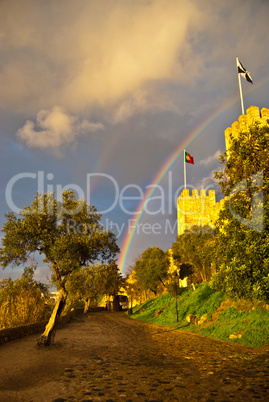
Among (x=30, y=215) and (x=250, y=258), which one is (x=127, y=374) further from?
(x=30, y=215)

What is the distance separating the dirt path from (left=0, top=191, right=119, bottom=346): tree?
4.04 metres

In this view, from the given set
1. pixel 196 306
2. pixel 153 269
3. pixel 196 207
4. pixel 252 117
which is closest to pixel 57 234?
pixel 196 306

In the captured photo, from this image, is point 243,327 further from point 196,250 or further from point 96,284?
point 96,284

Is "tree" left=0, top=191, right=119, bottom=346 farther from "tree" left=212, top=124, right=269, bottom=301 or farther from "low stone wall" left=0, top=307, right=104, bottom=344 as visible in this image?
"tree" left=212, top=124, right=269, bottom=301

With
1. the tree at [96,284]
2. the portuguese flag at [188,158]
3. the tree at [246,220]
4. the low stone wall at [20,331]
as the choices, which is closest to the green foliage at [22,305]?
the low stone wall at [20,331]

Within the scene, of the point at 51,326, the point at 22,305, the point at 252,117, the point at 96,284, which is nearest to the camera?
the point at 51,326

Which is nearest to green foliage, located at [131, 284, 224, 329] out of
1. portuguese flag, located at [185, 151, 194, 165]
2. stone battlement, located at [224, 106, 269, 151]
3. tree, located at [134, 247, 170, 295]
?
tree, located at [134, 247, 170, 295]

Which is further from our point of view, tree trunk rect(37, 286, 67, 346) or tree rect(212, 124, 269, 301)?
tree trunk rect(37, 286, 67, 346)

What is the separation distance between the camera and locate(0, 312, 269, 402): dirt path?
24.3ft

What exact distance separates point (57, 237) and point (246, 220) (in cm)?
1062

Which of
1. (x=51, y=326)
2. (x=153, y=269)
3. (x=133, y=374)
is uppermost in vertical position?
(x=153, y=269)

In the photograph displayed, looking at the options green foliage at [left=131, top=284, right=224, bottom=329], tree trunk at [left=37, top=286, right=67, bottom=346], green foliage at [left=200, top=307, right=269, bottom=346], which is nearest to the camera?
tree trunk at [left=37, top=286, right=67, bottom=346]

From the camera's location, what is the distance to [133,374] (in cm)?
977

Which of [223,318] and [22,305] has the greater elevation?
[22,305]
